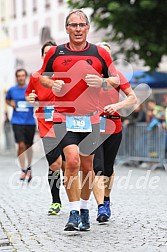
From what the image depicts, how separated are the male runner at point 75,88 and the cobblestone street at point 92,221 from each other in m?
0.33

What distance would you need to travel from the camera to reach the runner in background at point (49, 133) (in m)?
9.52

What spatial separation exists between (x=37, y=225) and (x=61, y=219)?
57 centimetres

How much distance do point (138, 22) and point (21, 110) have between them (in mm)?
9819

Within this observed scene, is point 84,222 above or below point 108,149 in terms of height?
below

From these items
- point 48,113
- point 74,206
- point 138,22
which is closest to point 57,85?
point 74,206

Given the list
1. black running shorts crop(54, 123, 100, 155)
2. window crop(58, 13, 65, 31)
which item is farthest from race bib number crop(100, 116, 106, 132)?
window crop(58, 13, 65, 31)

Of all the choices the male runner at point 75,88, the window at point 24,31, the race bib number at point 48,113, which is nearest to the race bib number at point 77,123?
the male runner at point 75,88

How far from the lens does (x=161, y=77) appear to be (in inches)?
954

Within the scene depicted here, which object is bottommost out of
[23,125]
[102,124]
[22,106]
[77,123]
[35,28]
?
[35,28]

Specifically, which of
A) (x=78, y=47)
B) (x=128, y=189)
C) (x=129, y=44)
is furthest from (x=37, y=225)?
(x=129, y=44)

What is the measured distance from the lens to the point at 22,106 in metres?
14.9

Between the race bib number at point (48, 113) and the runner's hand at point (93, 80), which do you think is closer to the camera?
the runner's hand at point (93, 80)

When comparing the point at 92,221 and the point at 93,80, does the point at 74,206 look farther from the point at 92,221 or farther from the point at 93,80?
the point at 93,80

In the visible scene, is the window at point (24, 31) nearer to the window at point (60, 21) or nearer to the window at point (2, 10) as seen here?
the window at point (2, 10)
